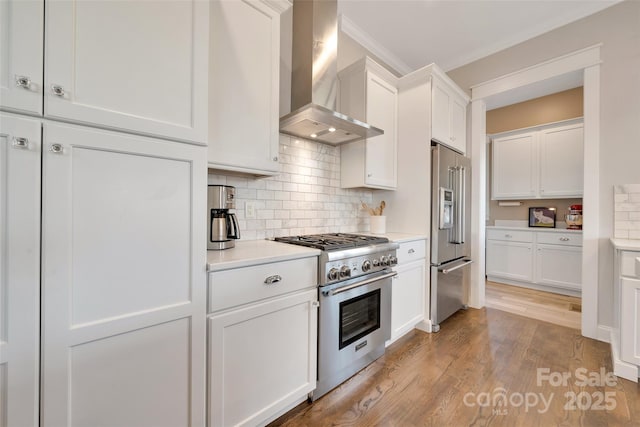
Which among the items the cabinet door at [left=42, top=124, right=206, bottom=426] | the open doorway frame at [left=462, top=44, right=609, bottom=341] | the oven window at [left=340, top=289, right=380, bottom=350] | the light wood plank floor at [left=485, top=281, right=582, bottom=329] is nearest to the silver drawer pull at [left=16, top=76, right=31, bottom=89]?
the cabinet door at [left=42, top=124, right=206, bottom=426]

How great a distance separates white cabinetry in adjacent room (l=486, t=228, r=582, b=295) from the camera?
11.9 ft

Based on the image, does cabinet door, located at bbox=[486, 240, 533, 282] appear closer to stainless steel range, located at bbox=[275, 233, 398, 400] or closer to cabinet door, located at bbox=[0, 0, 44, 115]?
stainless steel range, located at bbox=[275, 233, 398, 400]

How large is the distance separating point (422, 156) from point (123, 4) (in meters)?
2.42

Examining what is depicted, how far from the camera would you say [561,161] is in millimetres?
3848

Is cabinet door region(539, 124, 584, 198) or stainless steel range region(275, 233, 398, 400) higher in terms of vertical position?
cabinet door region(539, 124, 584, 198)

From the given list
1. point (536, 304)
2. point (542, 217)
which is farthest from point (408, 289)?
point (542, 217)

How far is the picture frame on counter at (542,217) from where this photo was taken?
4.07 metres

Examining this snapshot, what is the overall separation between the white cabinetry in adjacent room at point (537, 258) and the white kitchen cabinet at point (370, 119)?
8.98 feet

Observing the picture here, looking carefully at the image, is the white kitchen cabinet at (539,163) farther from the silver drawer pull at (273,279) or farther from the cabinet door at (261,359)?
the silver drawer pull at (273,279)

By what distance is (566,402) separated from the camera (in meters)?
1.64

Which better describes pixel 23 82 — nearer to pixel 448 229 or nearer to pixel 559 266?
pixel 448 229

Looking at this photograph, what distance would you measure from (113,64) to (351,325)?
1859 mm

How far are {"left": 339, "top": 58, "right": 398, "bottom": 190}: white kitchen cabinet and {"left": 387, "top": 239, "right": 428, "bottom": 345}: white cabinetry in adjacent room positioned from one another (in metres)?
0.70

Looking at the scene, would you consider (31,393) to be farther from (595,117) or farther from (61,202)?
(595,117)
